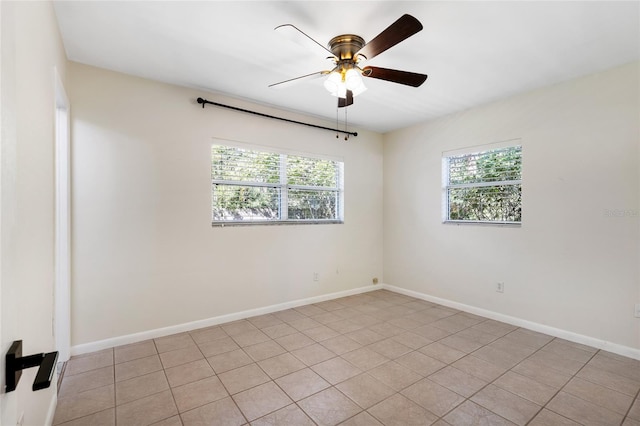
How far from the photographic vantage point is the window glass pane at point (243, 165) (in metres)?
3.54

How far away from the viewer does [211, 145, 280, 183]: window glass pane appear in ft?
11.6

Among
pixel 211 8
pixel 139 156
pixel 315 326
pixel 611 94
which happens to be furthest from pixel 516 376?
pixel 139 156

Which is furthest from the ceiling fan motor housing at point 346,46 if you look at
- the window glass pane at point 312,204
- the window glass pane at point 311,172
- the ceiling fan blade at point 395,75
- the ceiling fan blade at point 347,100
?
the window glass pane at point 312,204

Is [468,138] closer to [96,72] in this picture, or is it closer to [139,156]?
[139,156]

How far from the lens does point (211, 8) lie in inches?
81.0

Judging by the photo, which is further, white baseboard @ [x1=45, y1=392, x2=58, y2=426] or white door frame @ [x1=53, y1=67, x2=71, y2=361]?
white door frame @ [x1=53, y1=67, x2=71, y2=361]

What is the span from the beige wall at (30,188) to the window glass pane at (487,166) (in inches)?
159

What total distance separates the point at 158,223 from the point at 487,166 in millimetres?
3738

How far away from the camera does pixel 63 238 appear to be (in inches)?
103

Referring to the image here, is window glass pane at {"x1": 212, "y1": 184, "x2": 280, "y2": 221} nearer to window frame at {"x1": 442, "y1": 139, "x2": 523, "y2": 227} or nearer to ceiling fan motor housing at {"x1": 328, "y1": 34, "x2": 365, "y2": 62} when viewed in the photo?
ceiling fan motor housing at {"x1": 328, "y1": 34, "x2": 365, "y2": 62}

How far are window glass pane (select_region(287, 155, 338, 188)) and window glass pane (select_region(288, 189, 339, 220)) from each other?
0.13 metres

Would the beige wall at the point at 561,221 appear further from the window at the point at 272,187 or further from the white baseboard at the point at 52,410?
the white baseboard at the point at 52,410

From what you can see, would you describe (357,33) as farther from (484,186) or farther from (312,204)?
(484,186)

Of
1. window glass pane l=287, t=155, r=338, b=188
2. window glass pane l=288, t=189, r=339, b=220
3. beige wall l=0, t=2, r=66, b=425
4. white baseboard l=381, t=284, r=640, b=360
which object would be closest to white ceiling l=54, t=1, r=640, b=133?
beige wall l=0, t=2, r=66, b=425
